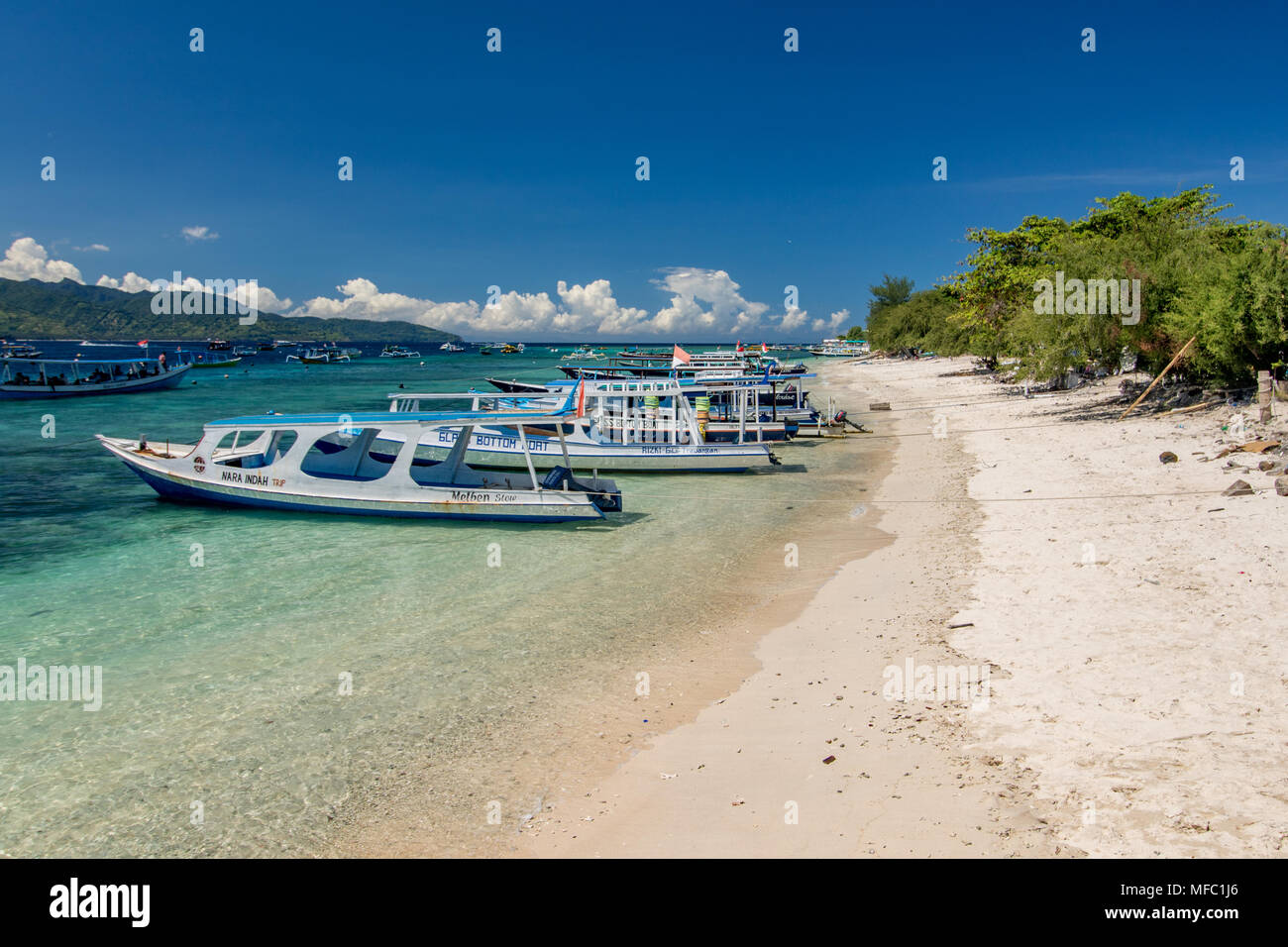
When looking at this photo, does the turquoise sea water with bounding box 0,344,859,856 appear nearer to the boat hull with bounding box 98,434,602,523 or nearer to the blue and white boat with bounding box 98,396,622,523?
the boat hull with bounding box 98,434,602,523

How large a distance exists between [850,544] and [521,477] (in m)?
8.87

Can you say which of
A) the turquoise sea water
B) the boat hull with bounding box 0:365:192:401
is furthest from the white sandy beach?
the boat hull with bounding box 0:365:192:401

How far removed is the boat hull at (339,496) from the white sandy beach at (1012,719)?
747cm

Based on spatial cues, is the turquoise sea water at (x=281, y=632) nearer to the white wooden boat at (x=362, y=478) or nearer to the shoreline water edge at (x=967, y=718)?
the white wooden boat at (x=362, y=478)

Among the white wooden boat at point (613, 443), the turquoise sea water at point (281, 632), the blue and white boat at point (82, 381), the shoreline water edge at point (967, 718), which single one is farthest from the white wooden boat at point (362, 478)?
the blue and white boat at point (82, 381)

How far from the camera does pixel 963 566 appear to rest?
474 inches

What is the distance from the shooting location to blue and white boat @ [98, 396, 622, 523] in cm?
1722

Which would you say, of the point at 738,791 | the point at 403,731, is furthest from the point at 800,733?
the point at 403,731

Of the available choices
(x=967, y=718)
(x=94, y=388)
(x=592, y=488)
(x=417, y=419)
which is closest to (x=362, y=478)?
(x=417, y=419)

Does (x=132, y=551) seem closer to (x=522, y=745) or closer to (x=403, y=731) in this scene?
(x=403, y=731)

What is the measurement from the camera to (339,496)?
58.7ft

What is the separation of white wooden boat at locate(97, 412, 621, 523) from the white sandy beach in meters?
7.67

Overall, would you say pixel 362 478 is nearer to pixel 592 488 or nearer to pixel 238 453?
pixel 238 453

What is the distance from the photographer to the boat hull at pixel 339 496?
17.1 m
